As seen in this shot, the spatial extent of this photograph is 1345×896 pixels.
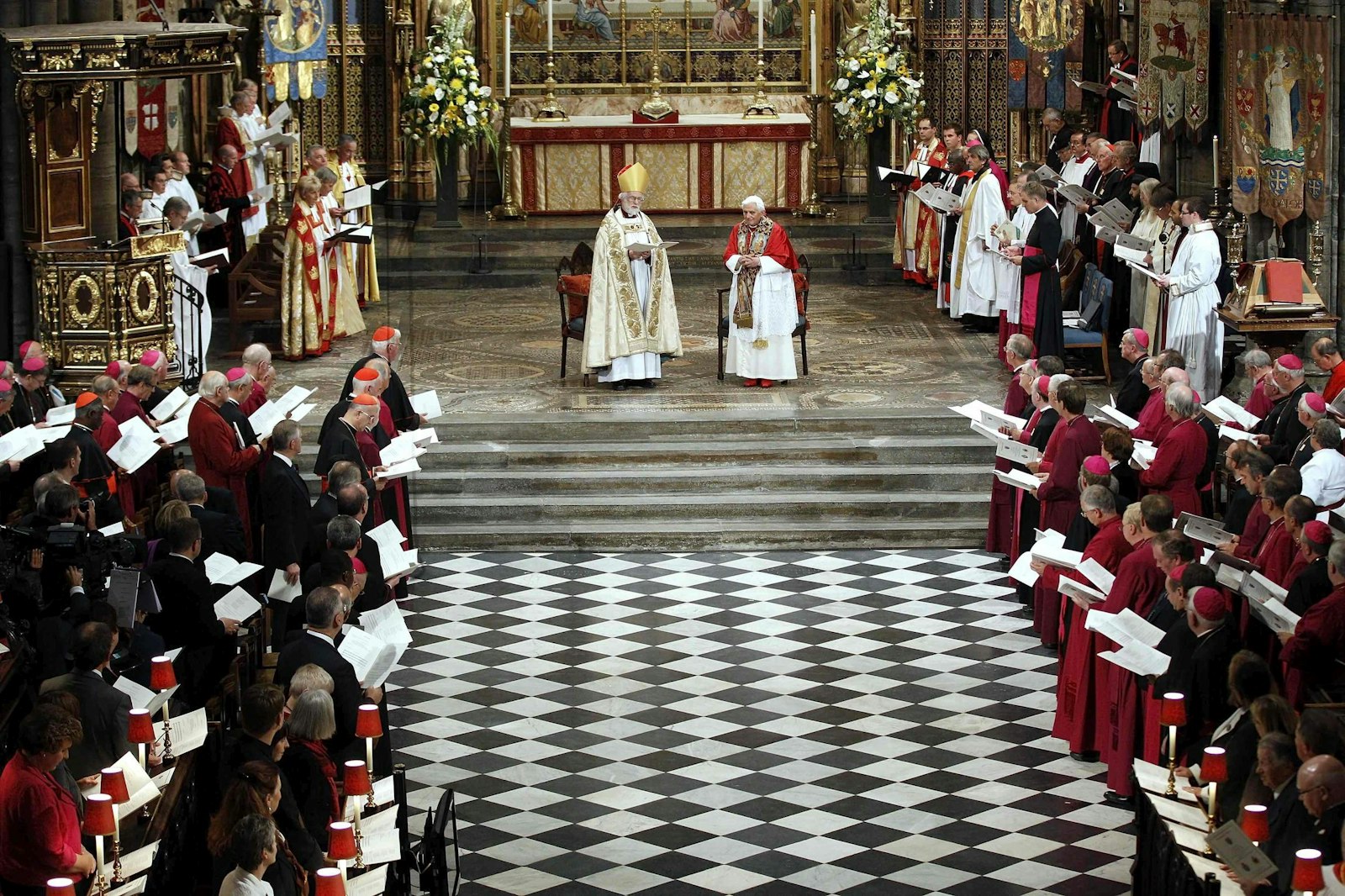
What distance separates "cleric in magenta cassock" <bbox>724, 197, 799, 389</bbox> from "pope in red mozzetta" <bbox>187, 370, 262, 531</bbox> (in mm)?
5513

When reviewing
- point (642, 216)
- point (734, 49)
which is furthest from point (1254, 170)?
point (734, 49)

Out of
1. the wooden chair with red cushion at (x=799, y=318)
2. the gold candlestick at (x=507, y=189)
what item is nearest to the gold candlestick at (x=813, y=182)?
the gold candlestick at (x=507, y=189)

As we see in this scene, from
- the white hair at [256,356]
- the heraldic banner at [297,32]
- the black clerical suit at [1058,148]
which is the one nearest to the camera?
the white hair at [256,356]

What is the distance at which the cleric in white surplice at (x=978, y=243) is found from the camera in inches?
781

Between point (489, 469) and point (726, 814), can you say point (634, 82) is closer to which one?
point (489, 469)

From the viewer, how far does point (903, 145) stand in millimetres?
26047

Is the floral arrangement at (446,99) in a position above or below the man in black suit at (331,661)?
above

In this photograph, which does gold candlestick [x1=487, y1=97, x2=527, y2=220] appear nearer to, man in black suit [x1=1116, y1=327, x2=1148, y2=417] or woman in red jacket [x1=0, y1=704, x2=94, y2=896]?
man in black suit [x1=1116, y1=327, x2=1148, y2=417]

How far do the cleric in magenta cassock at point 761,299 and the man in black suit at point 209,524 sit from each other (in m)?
6.65

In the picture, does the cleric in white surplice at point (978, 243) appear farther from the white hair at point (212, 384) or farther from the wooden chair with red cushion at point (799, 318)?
the white hair at point (212, 384)

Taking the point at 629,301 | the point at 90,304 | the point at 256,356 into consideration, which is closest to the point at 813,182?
the point at 629,301

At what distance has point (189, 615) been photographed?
1095 cm

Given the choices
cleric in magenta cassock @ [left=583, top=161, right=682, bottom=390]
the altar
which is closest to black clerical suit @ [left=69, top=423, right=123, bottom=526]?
cleric in magenta cassock @ [left=583, top=161, right=682, bottom=390]

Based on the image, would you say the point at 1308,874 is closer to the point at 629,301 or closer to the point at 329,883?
the point at 329,883
